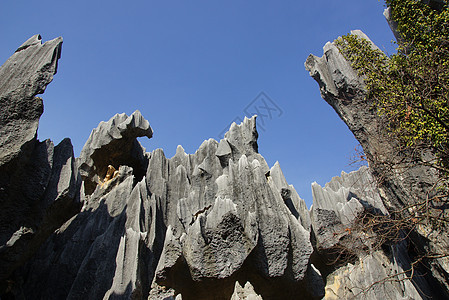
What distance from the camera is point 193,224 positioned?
1048 cm

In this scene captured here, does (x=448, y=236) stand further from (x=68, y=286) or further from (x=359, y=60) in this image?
(x=68, y=286)

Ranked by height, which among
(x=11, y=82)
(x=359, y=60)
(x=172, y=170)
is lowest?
(x=11, y=82)

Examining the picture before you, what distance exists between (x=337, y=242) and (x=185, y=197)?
28.7 ft

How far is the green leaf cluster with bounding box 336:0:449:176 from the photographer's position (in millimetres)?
8570

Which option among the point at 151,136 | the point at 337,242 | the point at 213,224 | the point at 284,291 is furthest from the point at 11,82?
the point at 337,242

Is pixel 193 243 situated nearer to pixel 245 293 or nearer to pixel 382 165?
pixel 245 293

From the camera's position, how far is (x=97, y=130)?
2058cm

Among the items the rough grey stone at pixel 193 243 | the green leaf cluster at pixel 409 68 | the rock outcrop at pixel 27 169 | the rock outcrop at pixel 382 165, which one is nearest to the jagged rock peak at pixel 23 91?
the rock outcrop at pixel 27 169

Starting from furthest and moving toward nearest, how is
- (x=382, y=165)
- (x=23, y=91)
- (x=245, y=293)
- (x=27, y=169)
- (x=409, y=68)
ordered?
(x=409, y=68), (x=382, y=165), (x=245, y=293), (x=23, y=91), (x=27, y=169)

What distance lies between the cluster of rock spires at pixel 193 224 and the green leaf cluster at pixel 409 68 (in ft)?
2.49

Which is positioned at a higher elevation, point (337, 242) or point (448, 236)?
point (337, 242)

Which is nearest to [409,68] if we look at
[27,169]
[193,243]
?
[193,243]

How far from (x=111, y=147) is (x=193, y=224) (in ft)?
37.3

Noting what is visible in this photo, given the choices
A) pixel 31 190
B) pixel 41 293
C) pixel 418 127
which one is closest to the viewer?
pixel 31 190
